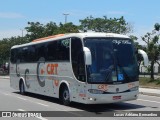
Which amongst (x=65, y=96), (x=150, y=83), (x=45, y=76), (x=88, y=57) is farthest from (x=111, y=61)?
(x=150, y=83)

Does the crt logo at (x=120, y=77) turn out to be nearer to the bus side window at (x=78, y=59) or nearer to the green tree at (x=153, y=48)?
the bus side window at (x=78, y=59)

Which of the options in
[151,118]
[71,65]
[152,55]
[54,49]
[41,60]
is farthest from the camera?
[152,55]

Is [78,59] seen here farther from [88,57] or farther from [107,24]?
[107,24]

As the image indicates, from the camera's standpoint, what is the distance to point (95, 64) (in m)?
15.9

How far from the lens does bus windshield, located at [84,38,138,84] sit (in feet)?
51.9

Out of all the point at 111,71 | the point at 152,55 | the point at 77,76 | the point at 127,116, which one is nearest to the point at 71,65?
the point at 77,76

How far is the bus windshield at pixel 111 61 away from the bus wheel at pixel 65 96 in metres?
2.43

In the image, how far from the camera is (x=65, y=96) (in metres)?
18.2

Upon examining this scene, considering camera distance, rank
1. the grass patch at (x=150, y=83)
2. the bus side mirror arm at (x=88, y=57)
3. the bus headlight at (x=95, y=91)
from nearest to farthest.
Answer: the bus side mirror arm at (x=88, y=57), the bus headlight at (x=95, y=91), the grass patch at (x=150, y=83)

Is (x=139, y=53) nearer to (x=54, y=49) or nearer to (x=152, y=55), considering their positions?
(x=54, y=49)

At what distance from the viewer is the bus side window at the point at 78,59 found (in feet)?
53.0

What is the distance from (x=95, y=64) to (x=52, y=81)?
437cm

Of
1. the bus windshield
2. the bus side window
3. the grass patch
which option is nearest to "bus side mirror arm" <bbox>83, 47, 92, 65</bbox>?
the bus windshield

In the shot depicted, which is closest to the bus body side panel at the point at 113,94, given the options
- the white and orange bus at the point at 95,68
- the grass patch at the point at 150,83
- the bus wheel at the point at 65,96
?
the white and orange bus at the point at 95,68
